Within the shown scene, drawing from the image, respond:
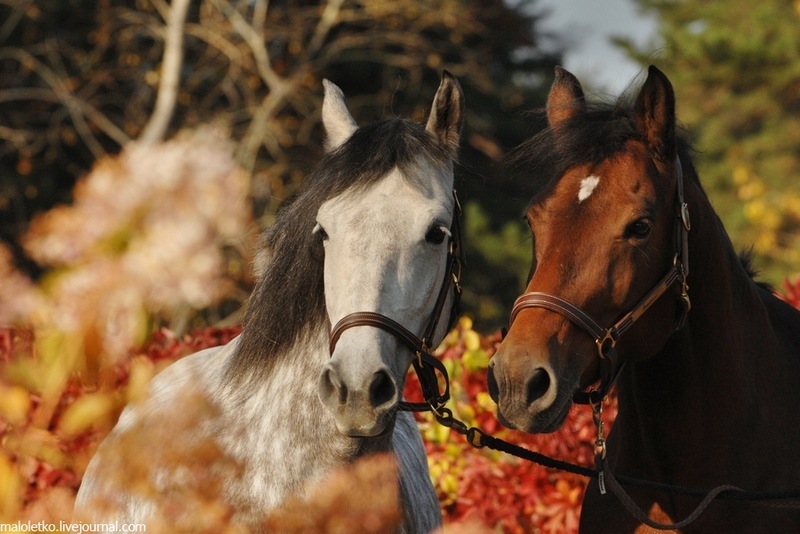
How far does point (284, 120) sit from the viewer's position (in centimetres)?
1650

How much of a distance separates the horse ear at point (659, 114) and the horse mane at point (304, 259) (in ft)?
2.57

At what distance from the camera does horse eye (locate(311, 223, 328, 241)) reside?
3.13 meters

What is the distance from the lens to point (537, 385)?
3053 millimetres

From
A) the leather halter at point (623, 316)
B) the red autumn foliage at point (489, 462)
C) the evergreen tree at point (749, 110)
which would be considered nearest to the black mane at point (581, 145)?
the leather halter at point (623, 316)

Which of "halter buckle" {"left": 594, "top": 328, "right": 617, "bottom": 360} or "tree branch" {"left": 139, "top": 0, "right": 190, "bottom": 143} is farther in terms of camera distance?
"tree branch" {"left": 139, "top": 0, "right": 190, "bottom": 143}

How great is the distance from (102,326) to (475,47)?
61.6 feet

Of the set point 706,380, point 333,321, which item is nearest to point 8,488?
point 333,321

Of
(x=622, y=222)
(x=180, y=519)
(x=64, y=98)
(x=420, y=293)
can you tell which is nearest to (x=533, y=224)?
(x=622, y=222)

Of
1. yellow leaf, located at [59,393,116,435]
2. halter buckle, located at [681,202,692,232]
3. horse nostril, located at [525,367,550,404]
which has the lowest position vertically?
horse nostril, located at [525,367,550,404]

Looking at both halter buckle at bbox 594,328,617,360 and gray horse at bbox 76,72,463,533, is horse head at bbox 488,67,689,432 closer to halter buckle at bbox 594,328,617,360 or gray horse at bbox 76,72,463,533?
halter buckle at bbox 594,328,617,360

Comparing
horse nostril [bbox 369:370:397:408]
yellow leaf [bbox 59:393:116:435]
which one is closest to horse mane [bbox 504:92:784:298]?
horse nostril [bbox 369:370:397:408]

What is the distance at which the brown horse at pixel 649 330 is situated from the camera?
10.2 ft

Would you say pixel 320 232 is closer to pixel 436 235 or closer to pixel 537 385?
pixel 436 235

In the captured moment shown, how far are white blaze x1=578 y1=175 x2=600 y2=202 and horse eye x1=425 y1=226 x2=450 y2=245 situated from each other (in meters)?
0.46
